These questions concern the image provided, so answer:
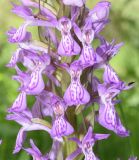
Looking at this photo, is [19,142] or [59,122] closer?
[59,122]

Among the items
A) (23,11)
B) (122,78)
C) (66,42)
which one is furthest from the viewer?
(122,78)

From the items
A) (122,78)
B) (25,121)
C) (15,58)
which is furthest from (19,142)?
(122,78)

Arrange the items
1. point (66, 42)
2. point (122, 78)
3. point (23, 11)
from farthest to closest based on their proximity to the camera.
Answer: point (122, 78), point (23, 11), point (66, 42)

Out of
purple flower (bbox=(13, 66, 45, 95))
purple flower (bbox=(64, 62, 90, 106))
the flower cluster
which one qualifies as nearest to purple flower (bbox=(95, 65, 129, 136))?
the flower cluster

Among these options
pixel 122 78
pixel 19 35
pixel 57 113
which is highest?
pixel 122 78

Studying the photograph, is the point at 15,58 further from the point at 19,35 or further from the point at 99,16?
the point at 99,16

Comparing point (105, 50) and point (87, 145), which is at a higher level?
point (105, 50)

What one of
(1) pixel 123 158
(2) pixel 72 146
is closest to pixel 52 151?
(2) pixel 72 146

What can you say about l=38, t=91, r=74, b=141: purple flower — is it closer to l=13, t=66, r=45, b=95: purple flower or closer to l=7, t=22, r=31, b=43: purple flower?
l=13, t=66, r=45, b=95: purple flower
